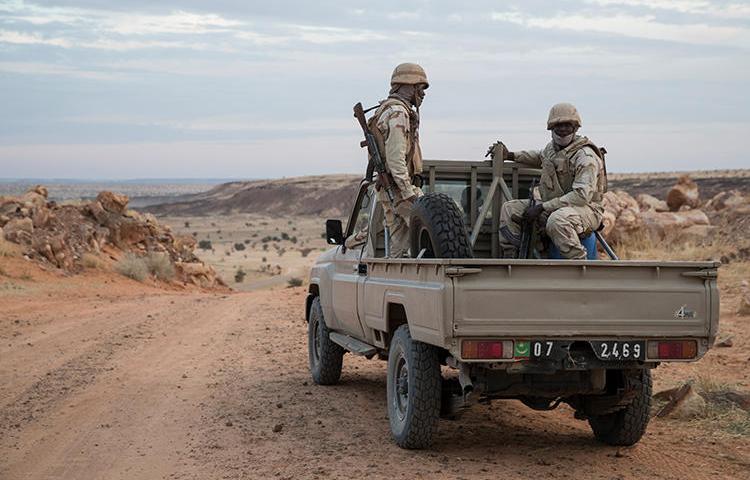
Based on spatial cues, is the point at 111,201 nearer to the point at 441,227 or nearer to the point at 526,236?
the point at 526,236

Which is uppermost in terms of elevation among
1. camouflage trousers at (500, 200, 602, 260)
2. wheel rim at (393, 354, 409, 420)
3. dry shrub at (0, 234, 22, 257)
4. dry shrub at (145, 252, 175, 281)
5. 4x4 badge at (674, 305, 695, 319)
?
camouflage trousers at (500, 200, 602, 260)

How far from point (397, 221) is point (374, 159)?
1.92 ft

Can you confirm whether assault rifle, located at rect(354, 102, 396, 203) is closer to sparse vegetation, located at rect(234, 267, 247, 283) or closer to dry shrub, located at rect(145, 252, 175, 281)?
dry shrub, located at rect(145, 252, 175, 281)

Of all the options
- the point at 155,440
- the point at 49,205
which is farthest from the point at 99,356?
the point at 49,205

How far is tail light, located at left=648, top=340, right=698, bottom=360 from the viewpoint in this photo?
281 inches

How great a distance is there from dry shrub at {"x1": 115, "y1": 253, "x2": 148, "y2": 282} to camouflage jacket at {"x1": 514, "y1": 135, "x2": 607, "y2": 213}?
2057cm

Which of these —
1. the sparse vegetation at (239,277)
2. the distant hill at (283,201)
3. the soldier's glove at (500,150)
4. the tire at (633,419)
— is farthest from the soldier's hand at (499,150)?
the distant hill at (283,201)

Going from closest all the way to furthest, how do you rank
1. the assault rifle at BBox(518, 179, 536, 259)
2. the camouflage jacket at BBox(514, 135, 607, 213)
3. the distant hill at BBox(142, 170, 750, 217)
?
1. the camouflage jacket at BBox(514, 135, 607, 213)
2. the assault rifle at BBox(518, 179, 536, 259)
3. the distant hill at BBox(142, 170, 750, 217)

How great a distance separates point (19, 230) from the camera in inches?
1078

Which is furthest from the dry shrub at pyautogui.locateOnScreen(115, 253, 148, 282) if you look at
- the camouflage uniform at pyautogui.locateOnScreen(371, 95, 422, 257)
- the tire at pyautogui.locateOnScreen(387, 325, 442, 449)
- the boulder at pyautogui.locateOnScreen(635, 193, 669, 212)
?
the tire at pyautogui.locateOnScreen(387, 325, 442, 449)

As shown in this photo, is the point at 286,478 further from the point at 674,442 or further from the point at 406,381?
the point at 674,442

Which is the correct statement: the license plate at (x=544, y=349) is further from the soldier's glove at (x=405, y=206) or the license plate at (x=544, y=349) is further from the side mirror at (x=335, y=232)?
the side mirror at (x=335, y=232)

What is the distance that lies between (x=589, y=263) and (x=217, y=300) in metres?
15.2

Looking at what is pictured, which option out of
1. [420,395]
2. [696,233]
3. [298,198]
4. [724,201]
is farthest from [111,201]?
[298,198]
